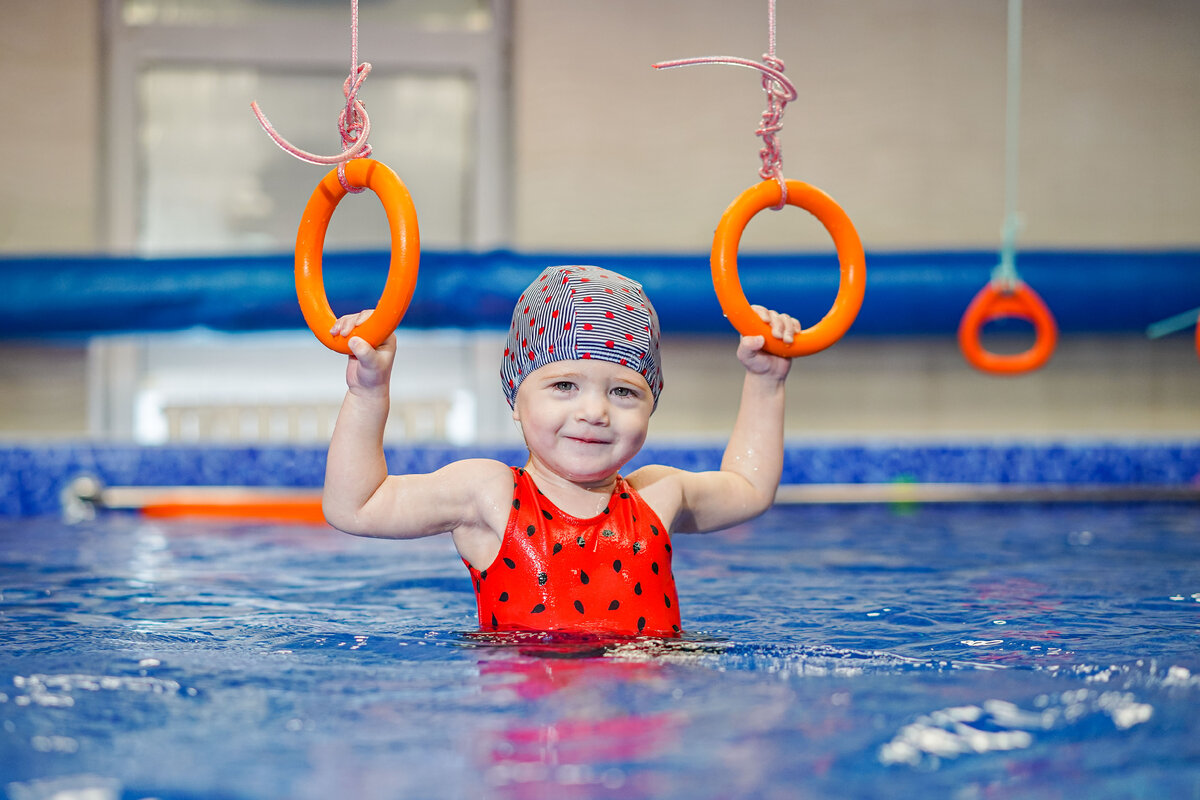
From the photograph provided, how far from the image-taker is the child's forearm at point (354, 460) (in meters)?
2.06

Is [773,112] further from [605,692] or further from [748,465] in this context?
[605,692]

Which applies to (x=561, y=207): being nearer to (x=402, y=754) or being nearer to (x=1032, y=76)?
(x=1032, y=76)

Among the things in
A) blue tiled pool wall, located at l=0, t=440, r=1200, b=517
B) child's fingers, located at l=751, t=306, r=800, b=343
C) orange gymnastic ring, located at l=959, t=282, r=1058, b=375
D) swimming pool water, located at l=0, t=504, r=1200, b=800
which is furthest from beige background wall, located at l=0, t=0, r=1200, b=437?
child's fingers, located at l=751, t=306, r=800, b=343

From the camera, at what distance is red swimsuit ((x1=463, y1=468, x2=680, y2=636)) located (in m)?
2.11

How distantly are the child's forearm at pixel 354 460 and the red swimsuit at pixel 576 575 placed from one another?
258 millimetres

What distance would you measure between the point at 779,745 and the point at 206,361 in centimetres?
605

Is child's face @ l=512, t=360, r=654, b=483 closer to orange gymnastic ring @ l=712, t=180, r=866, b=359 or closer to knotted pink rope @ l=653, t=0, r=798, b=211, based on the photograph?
orange gymnastic ring @ l=712, t=180, r=866, b=359

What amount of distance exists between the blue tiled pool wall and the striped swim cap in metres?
2.75

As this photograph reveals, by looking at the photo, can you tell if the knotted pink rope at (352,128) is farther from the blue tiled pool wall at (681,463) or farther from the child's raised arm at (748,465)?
the blue tiled pool wall at (681,463)

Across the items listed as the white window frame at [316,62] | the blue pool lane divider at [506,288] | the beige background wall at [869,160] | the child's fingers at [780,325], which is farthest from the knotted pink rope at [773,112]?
the white window frame at [316,62]

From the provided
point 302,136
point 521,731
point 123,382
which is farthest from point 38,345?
point 521,731

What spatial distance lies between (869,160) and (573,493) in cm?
531

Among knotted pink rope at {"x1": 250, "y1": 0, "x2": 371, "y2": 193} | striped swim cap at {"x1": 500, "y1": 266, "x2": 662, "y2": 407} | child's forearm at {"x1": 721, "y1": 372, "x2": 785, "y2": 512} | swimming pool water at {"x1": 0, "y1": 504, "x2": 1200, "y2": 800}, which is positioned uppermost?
knotted pink rope at {"x1": 250, "y1": 0, "x2": 371, "y2": 193}

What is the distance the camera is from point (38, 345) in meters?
6.73
